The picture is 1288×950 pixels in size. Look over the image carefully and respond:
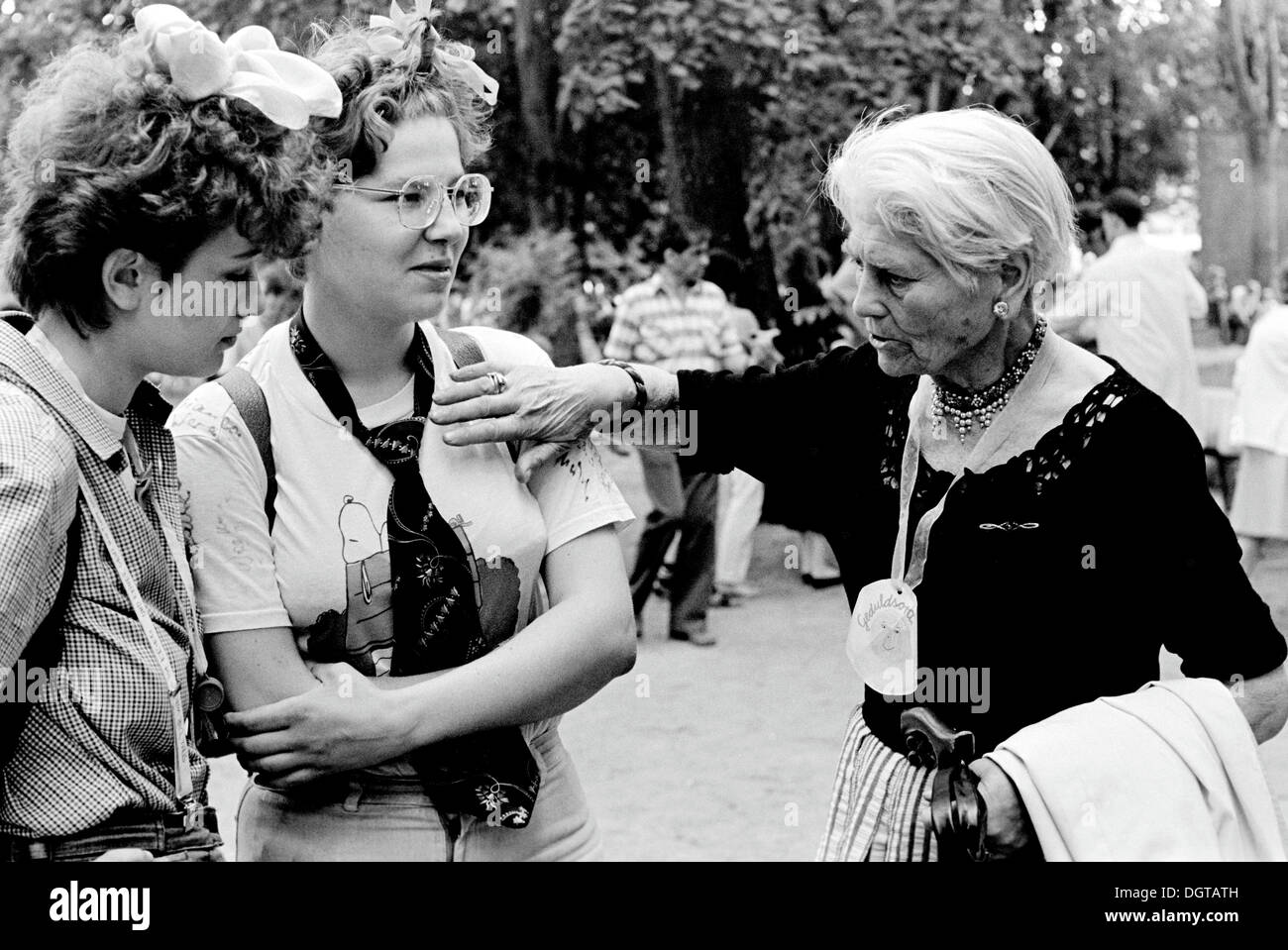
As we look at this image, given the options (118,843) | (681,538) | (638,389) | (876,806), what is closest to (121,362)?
(118,843)

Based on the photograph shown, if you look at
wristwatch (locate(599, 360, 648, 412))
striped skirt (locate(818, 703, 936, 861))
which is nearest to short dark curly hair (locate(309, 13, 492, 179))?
wristwatch (locate(599, 360, 648, 412))

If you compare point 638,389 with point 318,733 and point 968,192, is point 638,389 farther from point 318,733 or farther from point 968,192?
point 318,733

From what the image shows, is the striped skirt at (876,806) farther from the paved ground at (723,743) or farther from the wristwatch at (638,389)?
the paved ground at (723,743)

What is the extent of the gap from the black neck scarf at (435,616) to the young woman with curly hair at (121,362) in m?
0.26

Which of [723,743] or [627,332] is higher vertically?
[627,332]

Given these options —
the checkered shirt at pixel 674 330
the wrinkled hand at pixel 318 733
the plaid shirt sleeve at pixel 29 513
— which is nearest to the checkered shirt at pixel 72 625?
the plaid shirt sleeve at pixel 29 513

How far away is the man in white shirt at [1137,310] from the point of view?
784 centimetres

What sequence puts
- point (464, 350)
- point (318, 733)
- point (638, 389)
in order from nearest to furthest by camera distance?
point (318, 733)
point (464, 350)
point (638, 389)

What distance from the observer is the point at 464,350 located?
7.23ft

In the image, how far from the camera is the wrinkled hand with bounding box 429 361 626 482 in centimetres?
205

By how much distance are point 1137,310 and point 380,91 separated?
650 cm
